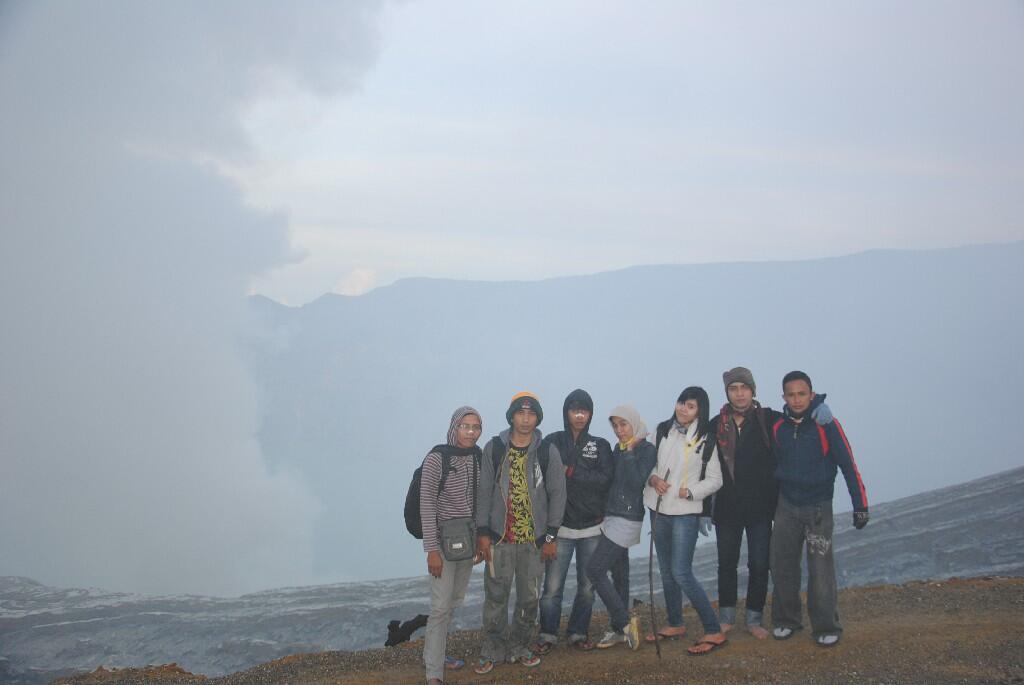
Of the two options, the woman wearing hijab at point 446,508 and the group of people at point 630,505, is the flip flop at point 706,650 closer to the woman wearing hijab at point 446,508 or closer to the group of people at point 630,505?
the group of people at point 630,505

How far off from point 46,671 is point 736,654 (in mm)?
15661

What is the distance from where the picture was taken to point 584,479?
5773mm

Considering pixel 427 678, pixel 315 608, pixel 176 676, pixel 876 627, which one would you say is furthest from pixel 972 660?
pixel 315 608

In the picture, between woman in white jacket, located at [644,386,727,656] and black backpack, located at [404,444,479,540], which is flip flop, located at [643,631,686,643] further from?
black backpack, located at [404,444,479,540]

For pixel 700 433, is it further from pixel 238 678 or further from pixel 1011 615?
pixel 238 678

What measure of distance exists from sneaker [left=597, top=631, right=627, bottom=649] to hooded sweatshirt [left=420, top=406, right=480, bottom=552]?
1.78 meters

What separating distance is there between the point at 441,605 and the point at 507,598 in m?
0.62

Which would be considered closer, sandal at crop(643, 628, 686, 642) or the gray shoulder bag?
the gray shoulder bag

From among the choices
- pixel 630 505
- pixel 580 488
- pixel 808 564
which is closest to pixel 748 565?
pixel 808 564

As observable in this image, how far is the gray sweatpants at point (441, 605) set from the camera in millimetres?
5375

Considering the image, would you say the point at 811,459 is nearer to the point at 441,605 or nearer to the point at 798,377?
the point at 798,377

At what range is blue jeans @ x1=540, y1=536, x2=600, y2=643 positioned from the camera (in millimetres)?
5840

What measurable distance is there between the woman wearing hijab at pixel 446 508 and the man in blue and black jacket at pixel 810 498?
2490 millimetres

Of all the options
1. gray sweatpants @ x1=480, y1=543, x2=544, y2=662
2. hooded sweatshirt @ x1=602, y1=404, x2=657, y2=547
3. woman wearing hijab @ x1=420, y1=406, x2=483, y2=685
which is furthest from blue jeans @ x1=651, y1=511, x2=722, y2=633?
woman wearing hijab @ x1=420, y1=406, x2=483, y2=685
